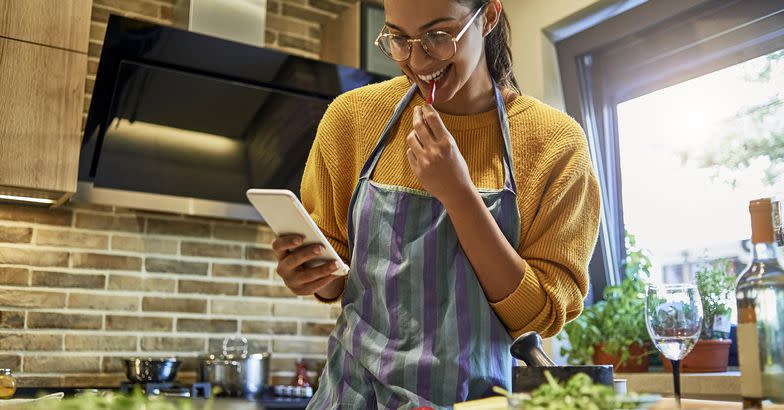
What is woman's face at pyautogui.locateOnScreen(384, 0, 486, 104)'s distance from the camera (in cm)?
131

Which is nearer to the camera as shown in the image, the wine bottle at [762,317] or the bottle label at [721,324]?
the wine bottle at [762,317]

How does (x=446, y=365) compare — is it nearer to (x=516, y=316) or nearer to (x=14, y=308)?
(x=516, y=316)

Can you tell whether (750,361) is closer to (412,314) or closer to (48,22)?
(412,314)

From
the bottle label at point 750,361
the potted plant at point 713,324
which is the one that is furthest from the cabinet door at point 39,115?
the bottle label at point 750,361

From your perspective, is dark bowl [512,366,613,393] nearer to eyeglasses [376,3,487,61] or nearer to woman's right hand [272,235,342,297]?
woman's right hand [272,235,342,297]

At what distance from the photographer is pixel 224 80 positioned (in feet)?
9.85


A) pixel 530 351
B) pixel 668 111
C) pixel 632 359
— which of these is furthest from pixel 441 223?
pixel 668 111

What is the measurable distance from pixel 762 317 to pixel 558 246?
363 millimetres

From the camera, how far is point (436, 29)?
1.32 metres

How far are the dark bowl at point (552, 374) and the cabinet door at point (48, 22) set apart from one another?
8.08 ft

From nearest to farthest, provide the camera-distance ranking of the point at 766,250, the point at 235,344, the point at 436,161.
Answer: the point at 766,250 < the point at 436,161 < the point at 235,344

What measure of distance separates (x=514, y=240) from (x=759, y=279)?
→ 420 millimetres

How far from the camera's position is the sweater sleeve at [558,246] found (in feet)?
4.00

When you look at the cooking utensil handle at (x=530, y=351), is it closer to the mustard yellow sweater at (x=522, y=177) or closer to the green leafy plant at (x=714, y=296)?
the mustard yellow sweater at (x=522, y=177)
